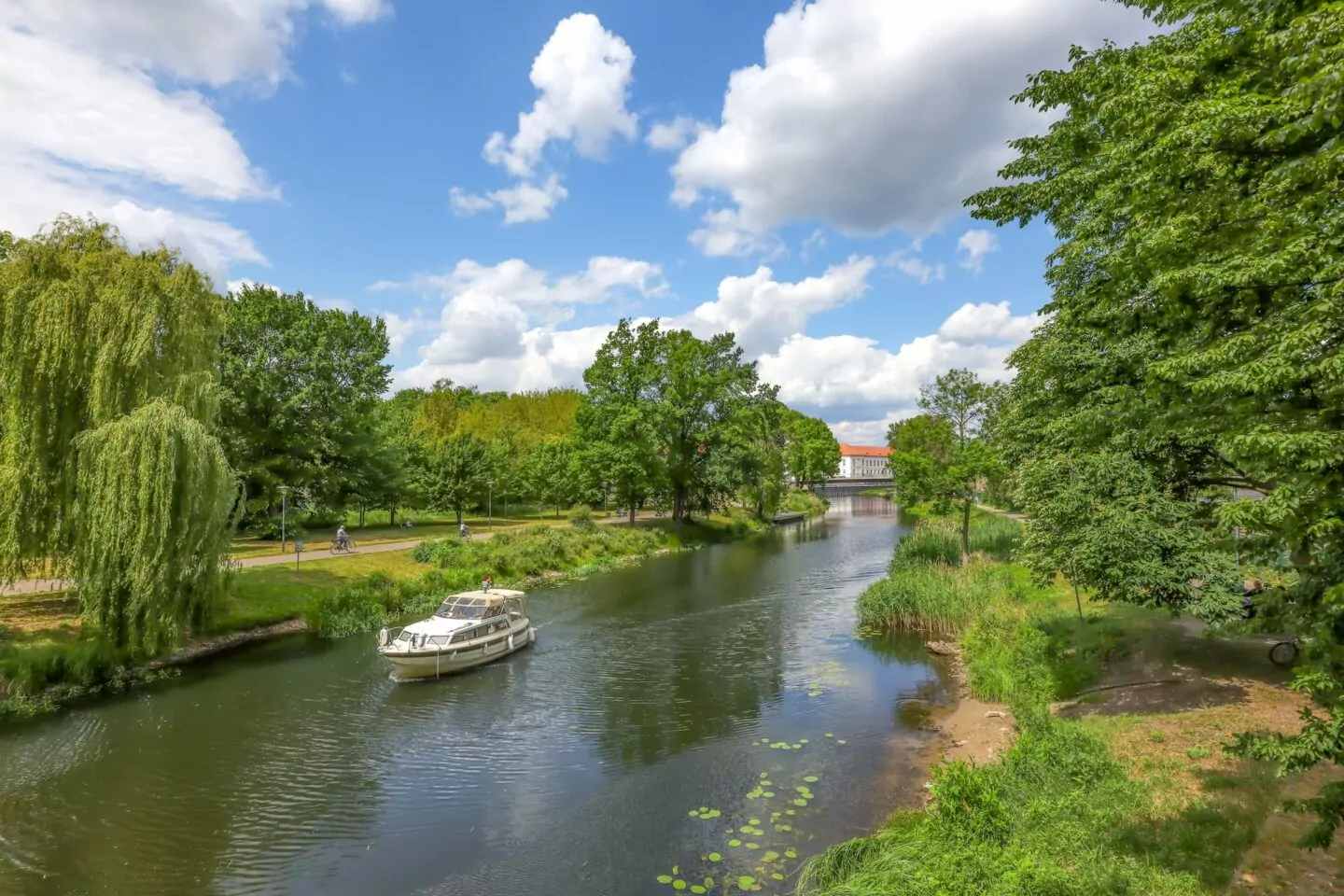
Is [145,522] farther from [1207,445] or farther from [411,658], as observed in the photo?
[1207,445]

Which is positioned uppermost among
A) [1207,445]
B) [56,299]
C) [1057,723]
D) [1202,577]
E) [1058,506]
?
[56,299]

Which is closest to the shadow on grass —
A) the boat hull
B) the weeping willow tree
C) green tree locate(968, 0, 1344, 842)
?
green tree locate(968, 0, 1344, 842)

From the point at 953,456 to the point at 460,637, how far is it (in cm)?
3005

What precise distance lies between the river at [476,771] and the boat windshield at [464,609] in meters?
2.32

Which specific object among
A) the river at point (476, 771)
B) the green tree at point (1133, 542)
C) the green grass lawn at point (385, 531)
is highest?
the green tree at point (1133, 542)

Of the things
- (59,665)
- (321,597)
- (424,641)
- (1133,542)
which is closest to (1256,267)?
(1133,542)

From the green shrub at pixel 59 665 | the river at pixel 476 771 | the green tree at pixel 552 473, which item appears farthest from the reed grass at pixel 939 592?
the green tree at pixel 552 473

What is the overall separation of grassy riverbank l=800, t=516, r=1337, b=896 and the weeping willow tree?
21.3m

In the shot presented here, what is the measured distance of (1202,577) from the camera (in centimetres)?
1538

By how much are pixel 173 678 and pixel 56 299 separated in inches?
501

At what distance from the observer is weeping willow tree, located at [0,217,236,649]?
20.8 m

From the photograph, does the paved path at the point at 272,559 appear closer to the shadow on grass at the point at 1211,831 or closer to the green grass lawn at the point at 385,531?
the green grass lawn at the point at 385,531

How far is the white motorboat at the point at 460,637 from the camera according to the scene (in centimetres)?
2266

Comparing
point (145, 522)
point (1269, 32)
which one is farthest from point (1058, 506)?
point (145, 522)
